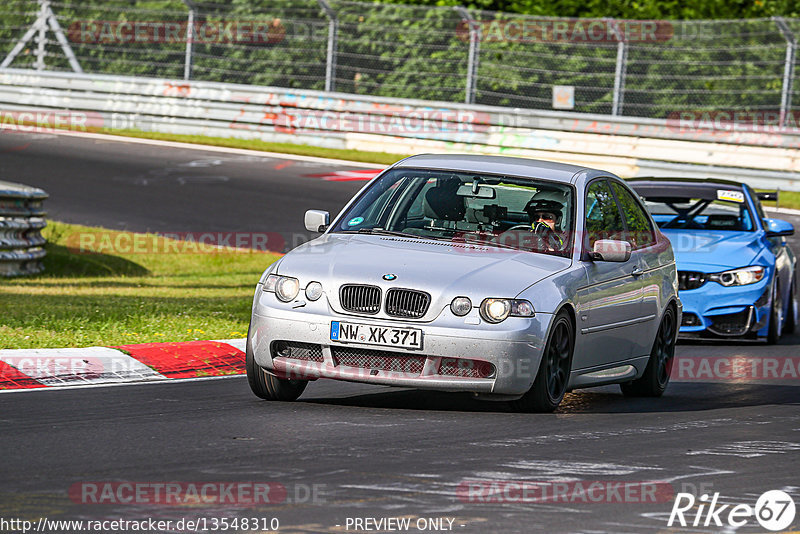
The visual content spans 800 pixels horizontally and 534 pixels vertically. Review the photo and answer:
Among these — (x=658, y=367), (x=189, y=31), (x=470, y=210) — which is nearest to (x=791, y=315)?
(x=658, y=367)

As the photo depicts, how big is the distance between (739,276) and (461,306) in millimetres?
5658

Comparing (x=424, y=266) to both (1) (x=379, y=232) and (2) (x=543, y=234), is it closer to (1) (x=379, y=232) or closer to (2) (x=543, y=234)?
(1) (x=379, y=232)

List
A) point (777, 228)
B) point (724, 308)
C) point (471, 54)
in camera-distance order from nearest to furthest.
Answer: point (724, 308), point (777, 228), point (471, 54)

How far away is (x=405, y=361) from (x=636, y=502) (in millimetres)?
2232

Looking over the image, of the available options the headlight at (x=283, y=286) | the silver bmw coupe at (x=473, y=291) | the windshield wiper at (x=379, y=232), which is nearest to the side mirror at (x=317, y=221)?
the silver bmw coupe at (x=473, y=291)

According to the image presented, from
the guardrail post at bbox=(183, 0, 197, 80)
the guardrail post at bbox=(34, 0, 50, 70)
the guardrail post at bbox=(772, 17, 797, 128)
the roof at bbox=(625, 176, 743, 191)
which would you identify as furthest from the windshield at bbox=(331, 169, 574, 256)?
the guardrail post at bbox=(34, 0, 50, 70)

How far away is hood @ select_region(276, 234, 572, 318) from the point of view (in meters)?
8.12

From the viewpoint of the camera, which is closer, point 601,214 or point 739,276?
point 601,214

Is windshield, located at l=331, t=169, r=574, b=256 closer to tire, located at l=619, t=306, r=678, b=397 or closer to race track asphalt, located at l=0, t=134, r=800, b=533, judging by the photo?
race track asphalt, located at l=0, t=134, r=800, b=533

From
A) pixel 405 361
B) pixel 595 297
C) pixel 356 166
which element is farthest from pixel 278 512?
pixel 356 166

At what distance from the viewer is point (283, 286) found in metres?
8.37

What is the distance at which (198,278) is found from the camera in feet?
58.0

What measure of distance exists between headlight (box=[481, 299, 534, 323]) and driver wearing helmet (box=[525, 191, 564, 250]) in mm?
1011

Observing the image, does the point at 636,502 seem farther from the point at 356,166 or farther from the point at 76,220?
the point at 356,166
